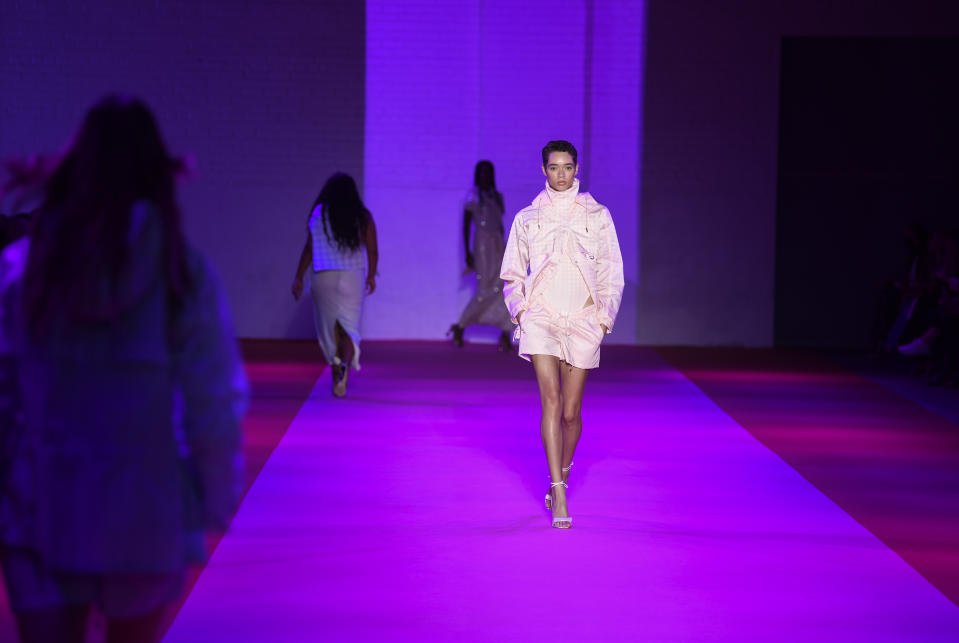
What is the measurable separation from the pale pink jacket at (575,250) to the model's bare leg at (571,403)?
244 mm

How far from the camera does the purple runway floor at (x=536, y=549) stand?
376 cm

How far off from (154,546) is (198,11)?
11.9 m

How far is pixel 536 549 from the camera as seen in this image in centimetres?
466

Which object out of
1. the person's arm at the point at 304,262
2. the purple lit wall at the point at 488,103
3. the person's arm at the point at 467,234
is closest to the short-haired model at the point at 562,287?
the person's arm at the point at 304,262

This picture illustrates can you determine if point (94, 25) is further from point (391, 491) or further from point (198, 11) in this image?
point (391, 491)

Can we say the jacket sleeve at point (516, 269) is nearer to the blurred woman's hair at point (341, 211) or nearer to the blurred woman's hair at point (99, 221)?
the blurred woman's hair at point (99, 221)

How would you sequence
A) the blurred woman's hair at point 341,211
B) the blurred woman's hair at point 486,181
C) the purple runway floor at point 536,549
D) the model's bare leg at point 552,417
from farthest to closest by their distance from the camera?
the blurred woman's hair at point 486,181
the blurred woman's hair at point 341,211
the model's bare leg at point 552,417
the purple runway floor at point 536,549

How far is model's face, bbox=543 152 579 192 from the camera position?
16.8ft

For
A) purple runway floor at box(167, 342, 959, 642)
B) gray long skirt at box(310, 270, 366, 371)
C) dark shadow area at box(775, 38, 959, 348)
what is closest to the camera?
purple runway floor at box(167, 342, 959, 642)

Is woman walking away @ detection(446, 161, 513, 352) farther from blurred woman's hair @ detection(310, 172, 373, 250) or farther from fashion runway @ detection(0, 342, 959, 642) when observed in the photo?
blurred woman's hair @ detection(310, 172, 373, 250)

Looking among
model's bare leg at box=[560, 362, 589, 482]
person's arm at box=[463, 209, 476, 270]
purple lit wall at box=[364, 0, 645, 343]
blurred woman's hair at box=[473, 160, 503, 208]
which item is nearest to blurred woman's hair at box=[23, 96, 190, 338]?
model's bare leg at box=[560, 362, 589, 482]

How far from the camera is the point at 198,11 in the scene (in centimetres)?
1318

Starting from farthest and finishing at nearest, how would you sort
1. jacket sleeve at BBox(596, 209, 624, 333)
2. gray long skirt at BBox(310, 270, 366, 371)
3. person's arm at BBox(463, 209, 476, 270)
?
person's arm at BBox(463, 209, 476, 270) < gray long skirt at BBox(310, 270, 366, 371) < jacket sleeve at BBox(596, 209, 624, 333)

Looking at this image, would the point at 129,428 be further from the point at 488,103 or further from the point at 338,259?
the point at 488,103
